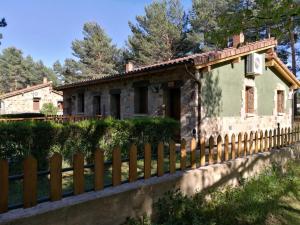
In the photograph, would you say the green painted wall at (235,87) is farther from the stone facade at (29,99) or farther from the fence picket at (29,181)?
the stone facade at (29,99)

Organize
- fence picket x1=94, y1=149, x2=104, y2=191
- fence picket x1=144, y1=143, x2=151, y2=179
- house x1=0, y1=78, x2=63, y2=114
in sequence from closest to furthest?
fence picket x1=94, y1=149, x2=104, y2=191 < fence picket x1=144, y1=143, x2=151, y2=179 < house x1=0, y1=78, x2=63, y2=114

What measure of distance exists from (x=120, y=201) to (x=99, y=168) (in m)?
0.51

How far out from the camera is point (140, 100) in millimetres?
13539

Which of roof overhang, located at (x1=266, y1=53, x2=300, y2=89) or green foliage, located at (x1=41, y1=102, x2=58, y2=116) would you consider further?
green foliage, located at (x1=41, y1=102, x2=58, y2=116)

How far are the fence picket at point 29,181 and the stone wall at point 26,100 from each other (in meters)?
29.2

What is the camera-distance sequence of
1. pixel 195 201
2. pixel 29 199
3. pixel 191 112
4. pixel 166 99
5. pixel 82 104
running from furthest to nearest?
pixel 82 104 < pixel 166 99 < pixel 191 112 < pixel 195 201 < pixel 29 199

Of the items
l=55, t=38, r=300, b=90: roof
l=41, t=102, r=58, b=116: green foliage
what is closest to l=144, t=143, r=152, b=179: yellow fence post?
l=55, t=38, r=300, b=90: roof

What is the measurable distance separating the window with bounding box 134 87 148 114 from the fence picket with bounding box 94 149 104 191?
9.81 metres

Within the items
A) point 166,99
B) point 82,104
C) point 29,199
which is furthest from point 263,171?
point 82,104

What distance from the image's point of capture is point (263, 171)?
21.2 feet

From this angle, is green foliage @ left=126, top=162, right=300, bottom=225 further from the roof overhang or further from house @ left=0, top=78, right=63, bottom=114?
house @ left=0, top=78, right=63, bottom=114

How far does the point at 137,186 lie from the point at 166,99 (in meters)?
8.25

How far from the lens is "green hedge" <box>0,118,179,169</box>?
17.5ft

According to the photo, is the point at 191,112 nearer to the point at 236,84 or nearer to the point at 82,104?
the point at 236,84
